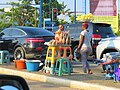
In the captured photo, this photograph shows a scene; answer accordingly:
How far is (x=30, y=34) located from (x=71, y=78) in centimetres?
519

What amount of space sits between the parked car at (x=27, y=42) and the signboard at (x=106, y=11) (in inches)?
1473

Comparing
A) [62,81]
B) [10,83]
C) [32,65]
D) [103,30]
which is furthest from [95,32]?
[10,83]

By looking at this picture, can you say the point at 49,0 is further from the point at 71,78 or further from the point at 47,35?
the point at 71,78

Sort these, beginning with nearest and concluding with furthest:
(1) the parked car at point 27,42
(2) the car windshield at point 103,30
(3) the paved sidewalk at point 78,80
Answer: (3) the paved sidewalk at point 78,80, (1) the parked car at point 27,42, (2) the car windshield at point 103,30

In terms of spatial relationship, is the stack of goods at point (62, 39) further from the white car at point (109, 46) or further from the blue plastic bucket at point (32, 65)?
the white car at point (109, 46)

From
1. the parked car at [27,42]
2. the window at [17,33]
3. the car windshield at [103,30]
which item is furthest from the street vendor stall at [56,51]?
the car windshield at [103,30]

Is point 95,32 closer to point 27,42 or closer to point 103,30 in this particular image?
point 103,30

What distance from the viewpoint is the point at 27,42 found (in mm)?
14375

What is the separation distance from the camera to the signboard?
173ft

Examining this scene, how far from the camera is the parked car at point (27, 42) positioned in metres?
14.1

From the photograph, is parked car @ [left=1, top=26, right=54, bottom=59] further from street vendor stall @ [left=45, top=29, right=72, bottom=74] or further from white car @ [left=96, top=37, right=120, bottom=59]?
street vendor stall @ [left=45, top=29, right=72, bottom=74]

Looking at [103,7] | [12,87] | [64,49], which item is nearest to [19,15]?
[103,7]

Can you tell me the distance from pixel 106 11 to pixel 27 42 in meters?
40.0

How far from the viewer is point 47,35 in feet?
48.1
